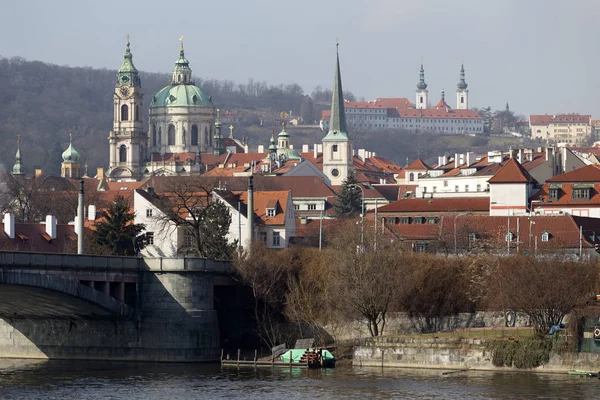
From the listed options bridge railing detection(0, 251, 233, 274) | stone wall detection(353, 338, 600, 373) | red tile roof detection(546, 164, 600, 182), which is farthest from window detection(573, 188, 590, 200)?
stone wall detection(353, 338, 600, 373)

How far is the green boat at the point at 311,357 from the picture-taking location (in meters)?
68.1

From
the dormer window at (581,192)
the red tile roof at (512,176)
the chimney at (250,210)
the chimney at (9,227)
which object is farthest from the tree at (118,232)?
the red tile roof at (512,176)

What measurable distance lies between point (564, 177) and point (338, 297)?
1658 inches

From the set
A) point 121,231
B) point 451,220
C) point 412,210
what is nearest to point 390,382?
point 121,231

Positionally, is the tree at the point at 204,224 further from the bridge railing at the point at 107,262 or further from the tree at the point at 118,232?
the bridge railing at the point at 107,262

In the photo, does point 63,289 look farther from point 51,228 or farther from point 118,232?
point 51,228

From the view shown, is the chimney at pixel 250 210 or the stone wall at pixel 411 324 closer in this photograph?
the stone wall at pixel 411 324

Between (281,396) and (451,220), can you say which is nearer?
(281,396)

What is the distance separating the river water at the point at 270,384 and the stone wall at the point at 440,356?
740mm

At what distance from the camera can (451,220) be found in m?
101

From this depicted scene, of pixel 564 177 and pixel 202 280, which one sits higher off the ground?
pixel 564 177

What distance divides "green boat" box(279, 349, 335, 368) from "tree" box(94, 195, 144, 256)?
70.8 feet

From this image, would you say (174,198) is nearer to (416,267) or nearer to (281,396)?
(416,267)

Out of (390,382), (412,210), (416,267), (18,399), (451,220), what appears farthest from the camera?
(412,210)
